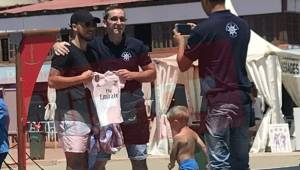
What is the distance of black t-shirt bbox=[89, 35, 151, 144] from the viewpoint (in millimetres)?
6684

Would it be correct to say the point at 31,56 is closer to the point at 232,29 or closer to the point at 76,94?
the point at 76,94

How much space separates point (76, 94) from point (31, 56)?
4.00 ft

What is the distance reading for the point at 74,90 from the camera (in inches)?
263

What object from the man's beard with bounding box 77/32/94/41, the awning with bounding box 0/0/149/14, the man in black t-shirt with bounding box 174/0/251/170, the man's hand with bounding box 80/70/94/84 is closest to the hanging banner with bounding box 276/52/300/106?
the awning with bounding box 0/0/149/14

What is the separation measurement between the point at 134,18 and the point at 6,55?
6.96 metres

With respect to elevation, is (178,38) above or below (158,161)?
above

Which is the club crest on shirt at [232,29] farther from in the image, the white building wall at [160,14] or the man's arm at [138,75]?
the white building wall at [160,14]

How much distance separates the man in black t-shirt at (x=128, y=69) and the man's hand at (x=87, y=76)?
21 centimetres

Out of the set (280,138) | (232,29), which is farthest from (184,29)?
(280,138)

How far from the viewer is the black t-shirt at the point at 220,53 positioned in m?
5.36

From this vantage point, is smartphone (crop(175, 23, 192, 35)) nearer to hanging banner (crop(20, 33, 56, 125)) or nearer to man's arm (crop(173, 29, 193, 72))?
man's arm (crop(173, 29, 193, 72))

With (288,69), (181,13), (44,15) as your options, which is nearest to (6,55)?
(44,15)

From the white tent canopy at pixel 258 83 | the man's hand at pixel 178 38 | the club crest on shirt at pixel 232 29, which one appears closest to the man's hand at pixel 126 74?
the man's hand at pixel 178 38

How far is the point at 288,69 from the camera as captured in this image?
760 inches
